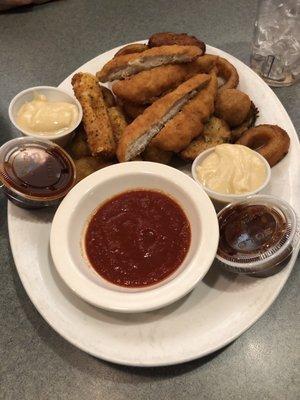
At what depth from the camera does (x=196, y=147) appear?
1923mm

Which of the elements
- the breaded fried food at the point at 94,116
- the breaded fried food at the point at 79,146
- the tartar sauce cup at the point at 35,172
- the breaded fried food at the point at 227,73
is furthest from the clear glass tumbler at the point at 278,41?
the tartar sauce cup at the point at 35,172

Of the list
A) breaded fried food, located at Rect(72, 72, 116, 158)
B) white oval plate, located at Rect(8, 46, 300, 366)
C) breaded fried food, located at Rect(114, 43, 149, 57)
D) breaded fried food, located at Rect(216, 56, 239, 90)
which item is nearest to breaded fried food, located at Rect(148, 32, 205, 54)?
breaded fried food, located at Rect(114, 43, 149, 57)

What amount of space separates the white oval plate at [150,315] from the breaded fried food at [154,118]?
1.67 feet

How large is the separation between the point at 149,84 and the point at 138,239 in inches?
30.6

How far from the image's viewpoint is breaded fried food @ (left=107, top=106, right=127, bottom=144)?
1.98m

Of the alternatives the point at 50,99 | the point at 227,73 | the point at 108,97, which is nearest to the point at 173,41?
the point at 227,73

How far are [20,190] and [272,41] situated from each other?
1735 mm

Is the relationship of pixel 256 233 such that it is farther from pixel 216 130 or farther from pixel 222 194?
pixel 216 130

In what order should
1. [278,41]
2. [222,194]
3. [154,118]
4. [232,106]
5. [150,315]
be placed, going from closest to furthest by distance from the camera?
[150,315] → [222,194] → [154,118] → [232,106] → [278,41]

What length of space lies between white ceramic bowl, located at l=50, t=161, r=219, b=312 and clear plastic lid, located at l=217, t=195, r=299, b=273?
91 millimetres

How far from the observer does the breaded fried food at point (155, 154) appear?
1911 millimetres

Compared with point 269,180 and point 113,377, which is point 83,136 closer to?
point 269,180

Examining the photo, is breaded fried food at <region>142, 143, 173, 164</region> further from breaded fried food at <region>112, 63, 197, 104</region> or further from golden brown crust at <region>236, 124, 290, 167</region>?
golden brown crust at <region>236, 124, 290, 167</region>

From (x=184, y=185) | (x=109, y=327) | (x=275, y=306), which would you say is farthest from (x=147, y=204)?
(x=275, y=306)
